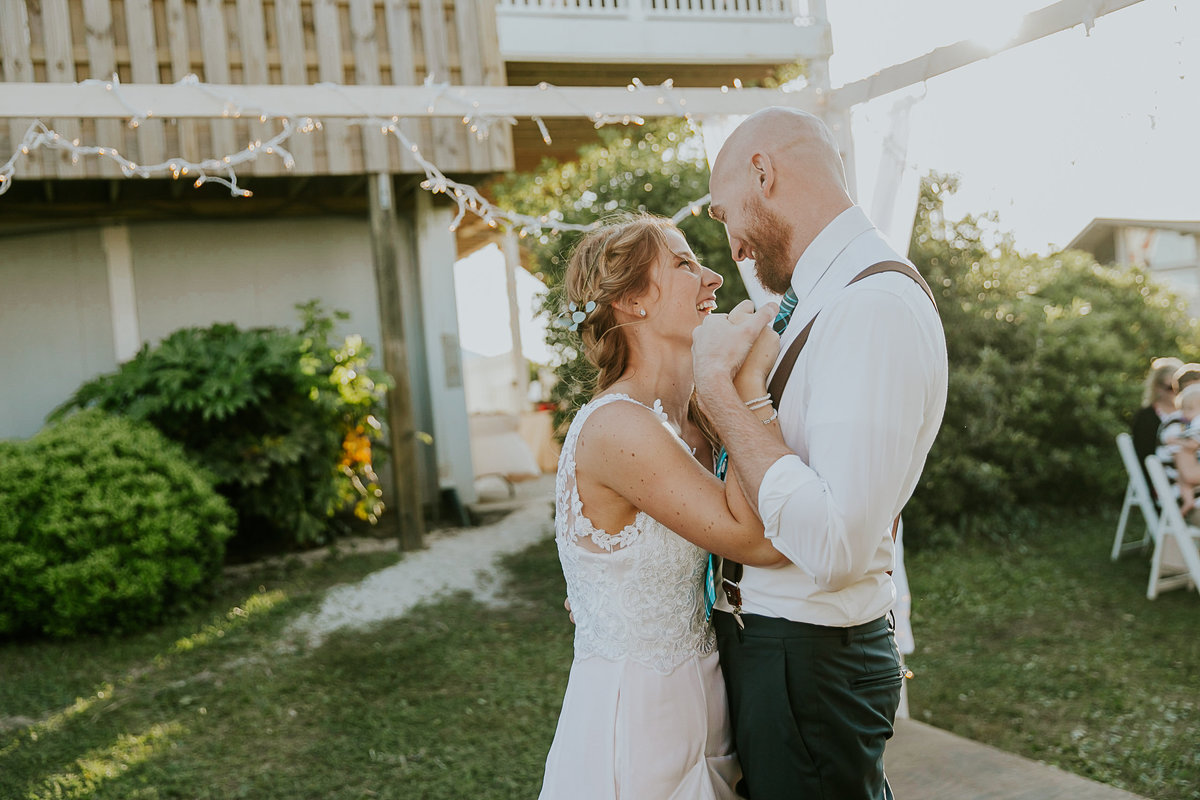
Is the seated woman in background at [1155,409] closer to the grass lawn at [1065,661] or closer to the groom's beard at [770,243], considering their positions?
the grass lawn at [1065,661]

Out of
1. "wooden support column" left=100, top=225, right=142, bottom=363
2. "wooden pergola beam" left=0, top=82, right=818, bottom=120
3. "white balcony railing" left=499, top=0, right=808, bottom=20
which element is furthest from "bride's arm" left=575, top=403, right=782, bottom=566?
"white balcony railing" left=499, top=0, right=808, bottom=20

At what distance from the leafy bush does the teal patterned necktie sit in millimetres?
5809

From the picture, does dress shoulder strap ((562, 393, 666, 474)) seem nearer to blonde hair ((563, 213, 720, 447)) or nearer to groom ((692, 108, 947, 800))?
blonde hair ((563, 213, 720, 447))

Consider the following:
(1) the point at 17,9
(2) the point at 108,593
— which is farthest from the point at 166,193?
(2) the point at 108,593

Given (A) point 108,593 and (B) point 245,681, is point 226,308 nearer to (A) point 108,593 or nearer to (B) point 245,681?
(A) point 108,593

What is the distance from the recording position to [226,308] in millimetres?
9141

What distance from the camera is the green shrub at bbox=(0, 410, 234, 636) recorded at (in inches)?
232

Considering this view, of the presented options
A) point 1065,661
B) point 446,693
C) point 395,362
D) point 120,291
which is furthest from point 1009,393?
point 120,291

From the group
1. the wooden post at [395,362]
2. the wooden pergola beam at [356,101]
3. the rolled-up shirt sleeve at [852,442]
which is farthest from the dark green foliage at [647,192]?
the rolled-up shirt sleeve at [852,442]

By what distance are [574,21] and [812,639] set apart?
10041mm

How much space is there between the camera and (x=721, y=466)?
2027mm

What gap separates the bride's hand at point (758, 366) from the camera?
1729mm

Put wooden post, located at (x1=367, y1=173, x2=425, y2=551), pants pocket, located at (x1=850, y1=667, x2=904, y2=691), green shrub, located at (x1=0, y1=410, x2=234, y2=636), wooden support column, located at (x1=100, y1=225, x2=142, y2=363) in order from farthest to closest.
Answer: wooden support column, located at (x1=100, y1=225, x2=142, y2=363), wooden post, located at (x1=367, y1=173, x2=425, y2=551), green shrub, located at (x1=0, y1=410, x2=234, y2=636), pants pocket, located at (x1=850, y1=667, x2=904, y2=691)

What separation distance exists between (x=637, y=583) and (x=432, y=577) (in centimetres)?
547
